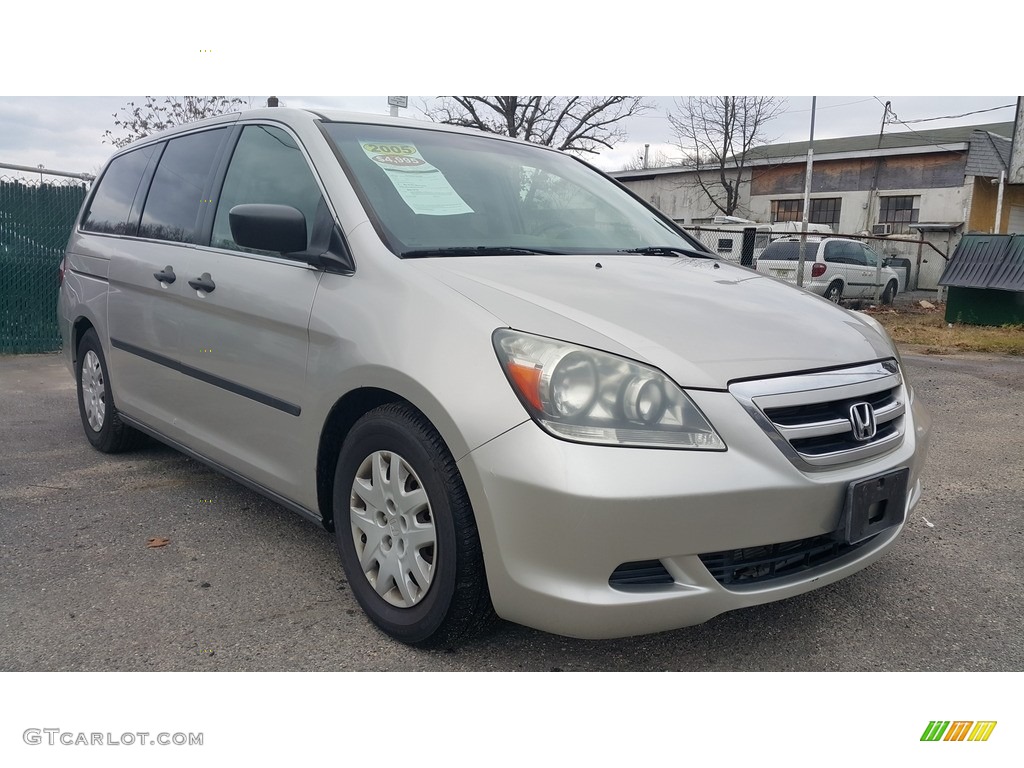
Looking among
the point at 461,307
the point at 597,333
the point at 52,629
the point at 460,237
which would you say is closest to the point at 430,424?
the point at 461,307

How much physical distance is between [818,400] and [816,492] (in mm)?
259

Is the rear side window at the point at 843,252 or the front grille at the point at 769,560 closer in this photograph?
the front grille at the point at 769,560

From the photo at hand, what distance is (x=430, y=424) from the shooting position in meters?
2.31

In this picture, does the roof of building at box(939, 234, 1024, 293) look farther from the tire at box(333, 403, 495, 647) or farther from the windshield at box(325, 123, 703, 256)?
the tire at box(333, 403, 495, 647)

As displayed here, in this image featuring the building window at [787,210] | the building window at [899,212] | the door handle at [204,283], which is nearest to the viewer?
the door handle at [204,283]

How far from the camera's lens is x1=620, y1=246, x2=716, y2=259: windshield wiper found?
10.7 ft

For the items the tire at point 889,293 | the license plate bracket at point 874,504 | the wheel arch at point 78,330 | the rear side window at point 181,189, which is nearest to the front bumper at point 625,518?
the license plate bracket at point 874,504

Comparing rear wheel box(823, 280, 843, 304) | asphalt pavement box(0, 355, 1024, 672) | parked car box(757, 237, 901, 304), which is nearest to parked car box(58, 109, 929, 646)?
asphalt pavement box(0, 355, 1024, 672)

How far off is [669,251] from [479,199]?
→ 84cm

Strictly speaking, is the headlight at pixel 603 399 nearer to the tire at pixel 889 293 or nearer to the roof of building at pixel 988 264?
the roof of building at pixel 988 264

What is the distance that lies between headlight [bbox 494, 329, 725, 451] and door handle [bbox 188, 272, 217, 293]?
63.5 inches

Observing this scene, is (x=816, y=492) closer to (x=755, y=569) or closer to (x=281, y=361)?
(x=755, y=569)

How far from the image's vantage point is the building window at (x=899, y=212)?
2331 cm

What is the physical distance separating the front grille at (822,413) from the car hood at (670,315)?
0.16 feet
